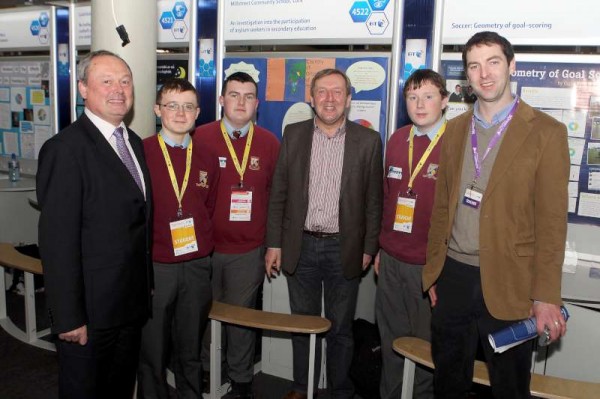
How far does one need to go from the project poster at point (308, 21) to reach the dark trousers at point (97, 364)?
230 cm

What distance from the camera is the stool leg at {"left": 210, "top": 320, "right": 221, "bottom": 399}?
262 centimetres

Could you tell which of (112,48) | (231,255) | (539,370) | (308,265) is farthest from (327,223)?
(112,48)

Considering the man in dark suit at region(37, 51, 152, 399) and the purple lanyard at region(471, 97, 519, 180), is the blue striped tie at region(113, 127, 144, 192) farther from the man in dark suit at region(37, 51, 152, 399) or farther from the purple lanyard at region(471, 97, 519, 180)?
the purple lanyard at region(471, 97, 519, 180)

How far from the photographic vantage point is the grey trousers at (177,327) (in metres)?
2.30

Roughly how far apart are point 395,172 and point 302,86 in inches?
51.1

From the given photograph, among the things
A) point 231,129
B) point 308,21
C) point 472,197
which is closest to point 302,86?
point 308,21

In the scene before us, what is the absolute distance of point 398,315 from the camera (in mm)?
2518

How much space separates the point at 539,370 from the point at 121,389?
6.49 ft

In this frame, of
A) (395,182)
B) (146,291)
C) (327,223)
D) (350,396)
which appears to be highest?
(395,182)

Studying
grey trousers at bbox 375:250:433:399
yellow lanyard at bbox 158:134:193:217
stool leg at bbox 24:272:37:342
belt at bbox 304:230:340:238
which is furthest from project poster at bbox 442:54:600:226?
stool leg at bbox 24:272:37:342

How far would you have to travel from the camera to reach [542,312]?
5.62 feet

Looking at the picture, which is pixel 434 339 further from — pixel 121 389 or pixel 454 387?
pixel 121 389

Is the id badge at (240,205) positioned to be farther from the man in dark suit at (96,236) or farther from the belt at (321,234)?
the man in dark suit at (96,236)

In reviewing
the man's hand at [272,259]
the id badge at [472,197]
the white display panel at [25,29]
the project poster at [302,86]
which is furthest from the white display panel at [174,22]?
the id badge at [472,197]
